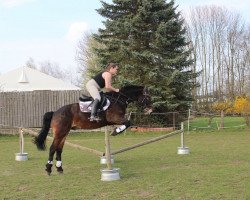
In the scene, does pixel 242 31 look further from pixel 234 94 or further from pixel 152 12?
pixel 152 12

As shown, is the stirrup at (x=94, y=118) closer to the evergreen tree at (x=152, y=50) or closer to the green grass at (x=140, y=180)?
the green grass at (x=140, y=180)

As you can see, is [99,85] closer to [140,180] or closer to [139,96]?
[139,96]

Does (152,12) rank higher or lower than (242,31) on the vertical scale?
lower

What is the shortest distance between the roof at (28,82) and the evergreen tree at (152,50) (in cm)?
488

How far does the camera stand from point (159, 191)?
646cm

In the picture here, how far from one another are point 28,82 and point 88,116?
20731 mm

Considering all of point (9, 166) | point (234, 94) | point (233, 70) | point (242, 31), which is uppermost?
point (242, 31)

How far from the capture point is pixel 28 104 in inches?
918

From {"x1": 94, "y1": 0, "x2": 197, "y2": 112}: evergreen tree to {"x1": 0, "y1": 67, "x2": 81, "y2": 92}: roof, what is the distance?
16.0 feet

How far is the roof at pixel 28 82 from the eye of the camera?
27125 millimetres

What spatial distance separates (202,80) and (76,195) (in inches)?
1703

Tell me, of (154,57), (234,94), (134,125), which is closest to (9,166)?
(134,125)

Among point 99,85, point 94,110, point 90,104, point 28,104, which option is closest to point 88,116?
point 90,104

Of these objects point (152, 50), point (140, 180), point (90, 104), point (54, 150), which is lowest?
point (140, 180)
